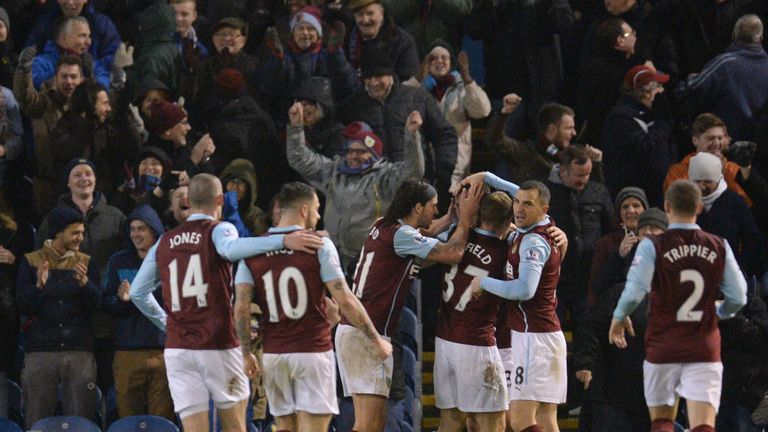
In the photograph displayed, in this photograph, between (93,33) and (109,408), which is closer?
(109,408)

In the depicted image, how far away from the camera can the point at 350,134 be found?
593 inches

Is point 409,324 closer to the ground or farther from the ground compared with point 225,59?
closer to the ground

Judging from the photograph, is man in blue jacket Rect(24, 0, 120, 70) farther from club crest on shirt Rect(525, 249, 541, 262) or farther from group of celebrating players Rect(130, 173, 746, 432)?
club crest on shirt Rect(525, 249, 541, 262)

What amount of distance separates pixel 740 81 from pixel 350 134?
13.6ft

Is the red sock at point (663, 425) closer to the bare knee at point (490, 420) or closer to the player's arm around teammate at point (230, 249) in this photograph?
the bare knee at point (490, 420)

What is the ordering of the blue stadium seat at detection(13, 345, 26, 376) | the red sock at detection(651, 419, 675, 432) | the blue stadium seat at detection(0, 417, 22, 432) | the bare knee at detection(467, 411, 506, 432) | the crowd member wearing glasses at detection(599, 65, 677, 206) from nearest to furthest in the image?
the red sock at detection(651, 419, 675, 432), the bare knee at detection(467, 411, 506, 432), the blue stadium seat at detection(0, 417, 22, 432), the blue stadium seat at detection(13, 345, 26, 376), the crowd member wearing glasses at detection(599, 65, 677, 206)


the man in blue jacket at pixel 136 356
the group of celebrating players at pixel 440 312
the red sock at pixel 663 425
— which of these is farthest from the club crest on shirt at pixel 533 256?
the man in blue jacket at pixel 136 356

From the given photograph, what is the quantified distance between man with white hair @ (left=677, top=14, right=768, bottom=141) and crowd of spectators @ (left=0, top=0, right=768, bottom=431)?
0.9 inches

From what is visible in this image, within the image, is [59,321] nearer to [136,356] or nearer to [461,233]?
[136,356]

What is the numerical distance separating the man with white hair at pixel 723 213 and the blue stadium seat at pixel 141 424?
519cm

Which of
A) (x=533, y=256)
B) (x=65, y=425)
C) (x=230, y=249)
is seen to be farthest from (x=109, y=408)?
(x=533, y=256)

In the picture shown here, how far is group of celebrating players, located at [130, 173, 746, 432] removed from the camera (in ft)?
36.8

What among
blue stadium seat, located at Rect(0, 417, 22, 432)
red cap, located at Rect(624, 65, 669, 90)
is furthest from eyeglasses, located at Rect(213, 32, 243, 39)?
blue stadium seat, located at Rect(0, 417, 22, 432)

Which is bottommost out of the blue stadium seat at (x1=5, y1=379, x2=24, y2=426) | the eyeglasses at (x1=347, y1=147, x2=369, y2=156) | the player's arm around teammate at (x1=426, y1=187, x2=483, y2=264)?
the blue stadium seat at (x1=5, y1=379, x2=24, y2=426)
